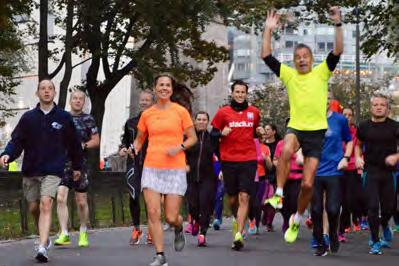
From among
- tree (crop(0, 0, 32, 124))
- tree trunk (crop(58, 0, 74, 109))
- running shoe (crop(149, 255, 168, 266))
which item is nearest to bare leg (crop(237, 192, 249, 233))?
running shoe (crop(149, 255, 168, 266))

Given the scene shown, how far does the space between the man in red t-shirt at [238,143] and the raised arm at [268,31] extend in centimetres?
194

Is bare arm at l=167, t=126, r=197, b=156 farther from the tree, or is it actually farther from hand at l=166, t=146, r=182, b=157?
the tree

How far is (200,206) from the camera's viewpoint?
1309cm

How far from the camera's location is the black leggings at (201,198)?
12.9 m

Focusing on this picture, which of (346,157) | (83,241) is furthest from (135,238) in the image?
(346,157)

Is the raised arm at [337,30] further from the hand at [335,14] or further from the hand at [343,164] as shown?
the hand at [343,164]

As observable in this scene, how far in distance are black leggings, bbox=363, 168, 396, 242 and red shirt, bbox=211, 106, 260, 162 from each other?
1517mm

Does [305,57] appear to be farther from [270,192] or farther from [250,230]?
[270,192]

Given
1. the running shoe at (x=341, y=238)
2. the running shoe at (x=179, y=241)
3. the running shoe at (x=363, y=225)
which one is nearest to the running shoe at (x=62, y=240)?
the running shoe at (x=179, y=241)

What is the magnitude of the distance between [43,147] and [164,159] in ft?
5.43

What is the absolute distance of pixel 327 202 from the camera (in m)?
11.3

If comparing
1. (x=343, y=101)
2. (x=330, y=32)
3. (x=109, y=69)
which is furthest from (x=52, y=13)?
(x=330, y=32)

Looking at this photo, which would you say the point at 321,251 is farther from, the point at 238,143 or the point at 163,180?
the point at 163,180

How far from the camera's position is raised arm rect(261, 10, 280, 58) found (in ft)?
32.8
